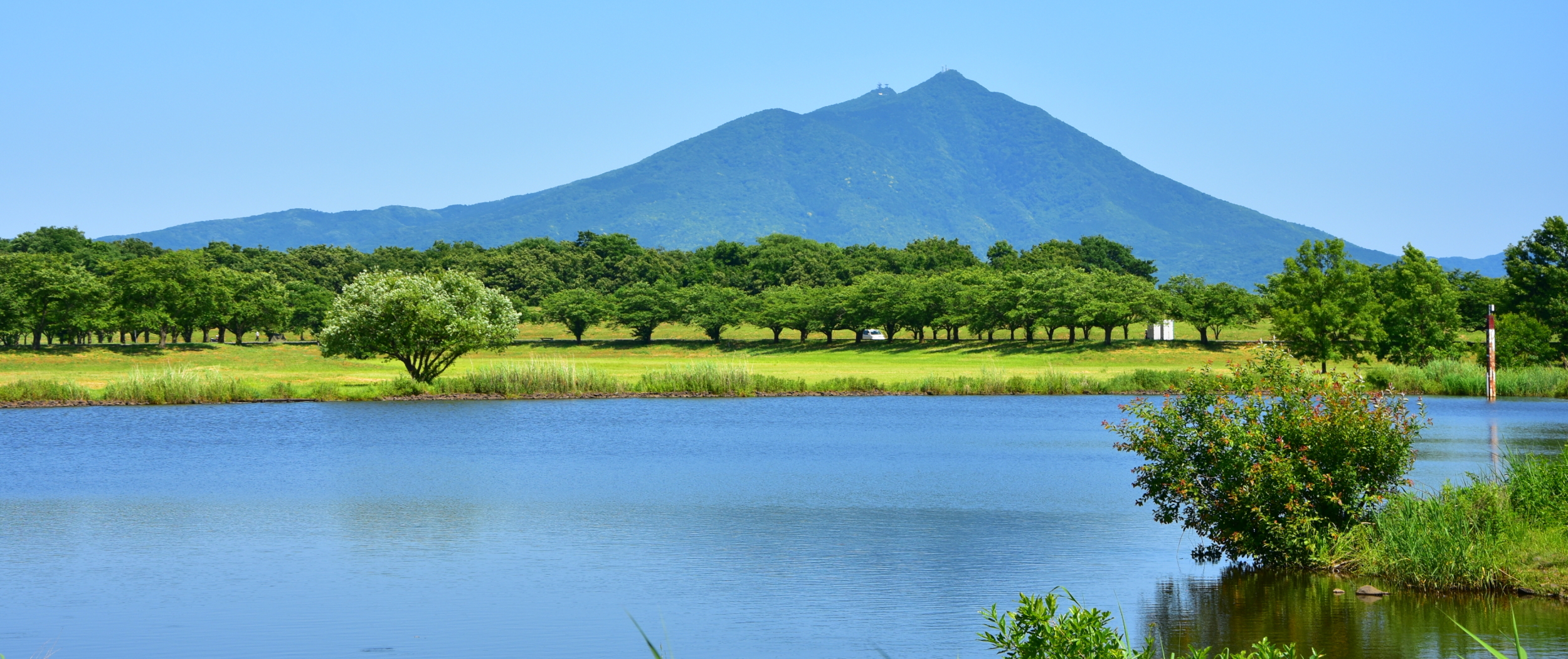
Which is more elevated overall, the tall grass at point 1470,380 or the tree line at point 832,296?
the tree line at point 832,296

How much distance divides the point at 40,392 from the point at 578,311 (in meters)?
64.8

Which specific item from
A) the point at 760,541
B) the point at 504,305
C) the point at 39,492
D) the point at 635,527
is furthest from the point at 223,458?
the point at 504,305

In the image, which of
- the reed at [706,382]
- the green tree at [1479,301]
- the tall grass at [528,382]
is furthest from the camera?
the green tree at [1479,301]

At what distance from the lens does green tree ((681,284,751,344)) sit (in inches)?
4582

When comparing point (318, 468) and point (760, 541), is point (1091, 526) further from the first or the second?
point (318, 468)

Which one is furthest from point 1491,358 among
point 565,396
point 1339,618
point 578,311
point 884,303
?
point 578,311

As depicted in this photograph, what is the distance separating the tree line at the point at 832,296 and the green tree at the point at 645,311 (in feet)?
0.63

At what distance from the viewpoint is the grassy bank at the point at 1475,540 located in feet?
50.5

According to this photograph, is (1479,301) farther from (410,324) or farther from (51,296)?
(51,296)

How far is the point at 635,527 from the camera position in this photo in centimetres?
2155

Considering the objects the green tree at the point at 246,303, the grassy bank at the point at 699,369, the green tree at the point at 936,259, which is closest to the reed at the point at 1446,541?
the grassy bank at the point at 699,369

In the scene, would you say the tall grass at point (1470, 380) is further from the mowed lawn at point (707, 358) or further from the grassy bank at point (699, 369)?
the mowed lawn at point (707, 358)

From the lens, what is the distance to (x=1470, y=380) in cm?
5878

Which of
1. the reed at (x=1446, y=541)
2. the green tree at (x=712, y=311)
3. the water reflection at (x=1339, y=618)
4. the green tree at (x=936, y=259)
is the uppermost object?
the green tree at (x=936, y=259)
